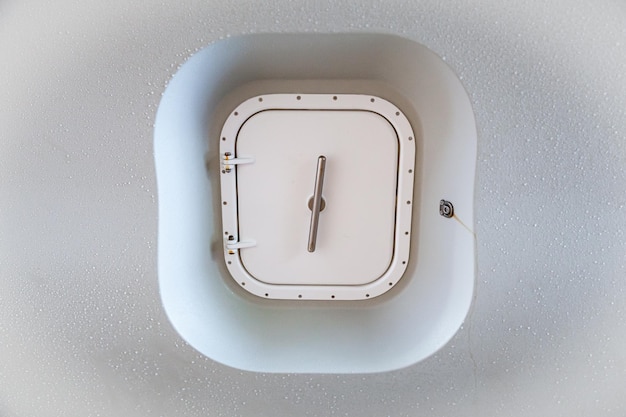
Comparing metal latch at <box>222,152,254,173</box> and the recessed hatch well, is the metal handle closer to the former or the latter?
the recessed hatch well

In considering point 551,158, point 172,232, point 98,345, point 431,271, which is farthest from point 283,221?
point 551,158

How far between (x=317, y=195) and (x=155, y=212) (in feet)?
1.37

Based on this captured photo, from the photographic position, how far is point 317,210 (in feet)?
3.90

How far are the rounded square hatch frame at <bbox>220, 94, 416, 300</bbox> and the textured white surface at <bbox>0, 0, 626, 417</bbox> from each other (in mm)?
286

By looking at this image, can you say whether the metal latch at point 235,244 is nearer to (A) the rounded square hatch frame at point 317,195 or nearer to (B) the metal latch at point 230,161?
(A) the rounded square hatch frame at point 317,195

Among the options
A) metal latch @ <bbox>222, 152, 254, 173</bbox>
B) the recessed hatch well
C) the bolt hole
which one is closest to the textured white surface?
the recessed hatch well

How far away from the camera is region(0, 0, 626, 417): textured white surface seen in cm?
90

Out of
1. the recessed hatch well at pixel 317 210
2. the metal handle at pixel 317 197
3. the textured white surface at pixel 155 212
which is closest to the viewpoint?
the textured white surface at pixel 155 212

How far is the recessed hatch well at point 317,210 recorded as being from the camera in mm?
1069

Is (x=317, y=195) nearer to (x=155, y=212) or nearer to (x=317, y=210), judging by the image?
(x=317, y=210)

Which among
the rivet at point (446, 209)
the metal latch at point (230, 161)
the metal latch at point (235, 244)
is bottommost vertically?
the metal latch at point (235, 244)

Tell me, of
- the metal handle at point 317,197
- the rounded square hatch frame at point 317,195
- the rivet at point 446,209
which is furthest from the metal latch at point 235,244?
the rivet at point 446,209

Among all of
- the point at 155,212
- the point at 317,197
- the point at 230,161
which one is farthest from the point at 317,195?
the point at 155,212

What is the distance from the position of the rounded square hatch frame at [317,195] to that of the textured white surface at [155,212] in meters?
0.29
